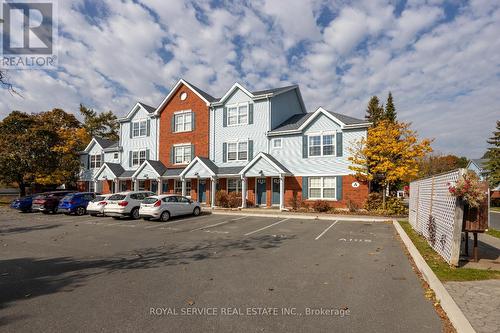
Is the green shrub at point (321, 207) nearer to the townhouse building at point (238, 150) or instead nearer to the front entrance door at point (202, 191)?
the townhouse building at point (238, 150)

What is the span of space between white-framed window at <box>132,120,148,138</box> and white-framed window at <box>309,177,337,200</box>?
19.8 m

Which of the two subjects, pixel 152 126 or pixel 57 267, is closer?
pixel 57 267

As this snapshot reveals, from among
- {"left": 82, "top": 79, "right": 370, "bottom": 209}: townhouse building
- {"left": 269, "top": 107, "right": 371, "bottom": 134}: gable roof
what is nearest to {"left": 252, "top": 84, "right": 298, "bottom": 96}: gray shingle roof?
{"left": 82, "top": 79, "right": 370, "bottom": 209}: townhouse building

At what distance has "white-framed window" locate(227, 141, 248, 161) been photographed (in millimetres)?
26578

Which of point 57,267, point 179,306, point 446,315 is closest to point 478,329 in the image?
point 446,315

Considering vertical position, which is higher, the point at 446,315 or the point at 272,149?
the point at 272,149

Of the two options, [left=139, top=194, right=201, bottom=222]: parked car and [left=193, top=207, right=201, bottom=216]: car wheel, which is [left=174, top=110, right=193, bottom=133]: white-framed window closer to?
[left=193, top=207, right=201, bottom=216]: car wheel

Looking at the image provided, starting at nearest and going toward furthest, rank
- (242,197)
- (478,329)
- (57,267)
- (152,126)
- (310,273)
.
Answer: (478,329) < (310,273) < (57,267) < (242,197) < (152,126)

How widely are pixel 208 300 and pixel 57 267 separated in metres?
4.97

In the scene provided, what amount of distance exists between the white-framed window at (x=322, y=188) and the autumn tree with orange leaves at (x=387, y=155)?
2318 millimetres

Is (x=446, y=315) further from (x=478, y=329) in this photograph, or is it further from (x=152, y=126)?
(x=152, y=126)

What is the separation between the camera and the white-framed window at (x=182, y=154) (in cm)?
2925

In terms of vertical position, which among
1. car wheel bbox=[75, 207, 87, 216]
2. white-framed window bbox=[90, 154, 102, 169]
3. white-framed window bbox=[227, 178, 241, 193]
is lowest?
car wheel bbox=[75, 207, 87, 216]

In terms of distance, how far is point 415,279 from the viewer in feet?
22.0
